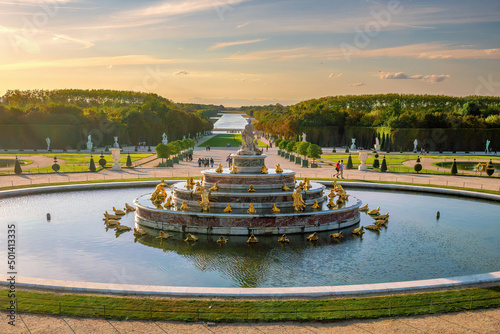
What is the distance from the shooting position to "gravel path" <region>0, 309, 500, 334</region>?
37.8ft

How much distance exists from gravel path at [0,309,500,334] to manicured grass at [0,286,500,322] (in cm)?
25

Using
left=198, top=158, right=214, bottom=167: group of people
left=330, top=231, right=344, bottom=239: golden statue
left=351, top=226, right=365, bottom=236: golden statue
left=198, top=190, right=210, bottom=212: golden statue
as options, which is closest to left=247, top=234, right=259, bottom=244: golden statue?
left=330, top=231, right=344, bottom=239: golden statue

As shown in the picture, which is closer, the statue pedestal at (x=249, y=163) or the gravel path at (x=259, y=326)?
the gravel path at (x=259, y=326)

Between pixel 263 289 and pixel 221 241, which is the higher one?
pixel 263 289

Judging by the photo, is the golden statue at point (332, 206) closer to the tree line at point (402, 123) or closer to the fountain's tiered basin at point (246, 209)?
the fountain's tiered basin at point (246, 209)

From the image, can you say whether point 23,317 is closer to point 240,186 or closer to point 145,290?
point 145,290

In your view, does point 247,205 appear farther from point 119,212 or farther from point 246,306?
point 246,306

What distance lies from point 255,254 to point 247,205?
5.68 m

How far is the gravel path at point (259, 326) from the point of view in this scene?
1153 cm

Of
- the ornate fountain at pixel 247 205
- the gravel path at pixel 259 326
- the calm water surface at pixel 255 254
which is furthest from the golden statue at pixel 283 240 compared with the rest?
the gravel path at pixel 259 326

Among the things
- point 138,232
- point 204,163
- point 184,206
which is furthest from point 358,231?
point 204,163

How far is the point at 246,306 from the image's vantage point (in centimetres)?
1288

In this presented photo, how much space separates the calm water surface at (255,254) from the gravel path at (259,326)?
3430 mm

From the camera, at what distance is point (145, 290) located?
1384 centimetres
